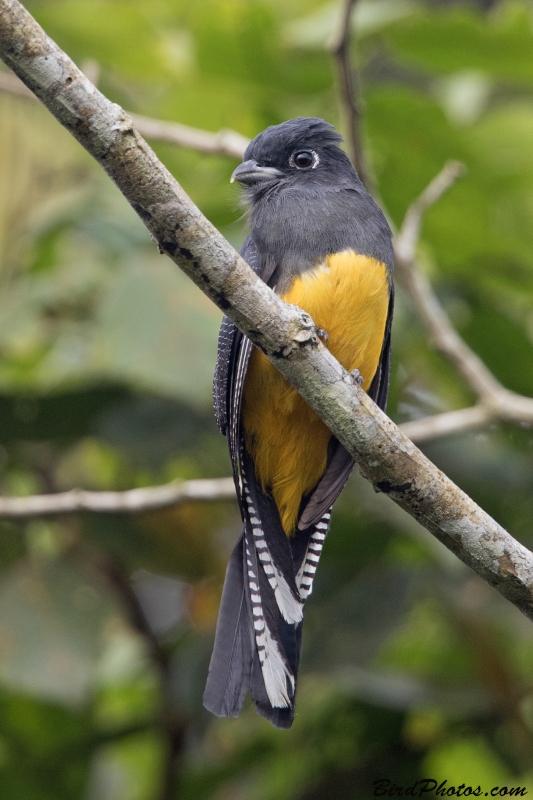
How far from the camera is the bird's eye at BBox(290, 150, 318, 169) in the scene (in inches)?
132

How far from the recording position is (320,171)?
131 inches

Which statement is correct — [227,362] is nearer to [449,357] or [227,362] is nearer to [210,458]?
[449,357]

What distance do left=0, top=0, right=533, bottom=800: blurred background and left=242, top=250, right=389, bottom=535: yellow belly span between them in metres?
0.46

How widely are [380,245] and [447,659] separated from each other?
1.83 metres

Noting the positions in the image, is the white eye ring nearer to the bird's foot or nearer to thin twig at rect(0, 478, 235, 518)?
the bird's foot

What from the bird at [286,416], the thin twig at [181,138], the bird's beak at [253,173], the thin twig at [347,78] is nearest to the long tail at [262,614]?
the bird at [286,416]

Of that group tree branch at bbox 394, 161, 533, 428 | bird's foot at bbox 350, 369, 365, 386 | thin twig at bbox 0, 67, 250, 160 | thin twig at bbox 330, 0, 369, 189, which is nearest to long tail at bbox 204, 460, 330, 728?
bird's foot at bbox 350, 369, 365, 386

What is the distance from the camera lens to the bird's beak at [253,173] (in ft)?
10.8

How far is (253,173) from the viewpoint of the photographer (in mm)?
3281

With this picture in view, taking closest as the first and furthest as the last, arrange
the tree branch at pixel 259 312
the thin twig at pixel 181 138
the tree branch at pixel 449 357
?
the tree branch at pixel 259 312
the tree branch at pixel 449 357
the thin twig at pixel 181 138

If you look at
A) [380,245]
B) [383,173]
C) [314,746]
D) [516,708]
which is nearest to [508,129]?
[383,173]

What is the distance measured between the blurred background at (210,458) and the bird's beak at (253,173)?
0.44 metres

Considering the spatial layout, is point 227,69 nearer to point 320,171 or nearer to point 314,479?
point 320,171

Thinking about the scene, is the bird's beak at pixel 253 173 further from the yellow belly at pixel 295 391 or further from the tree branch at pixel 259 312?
the tree branch at pixel 259 312
